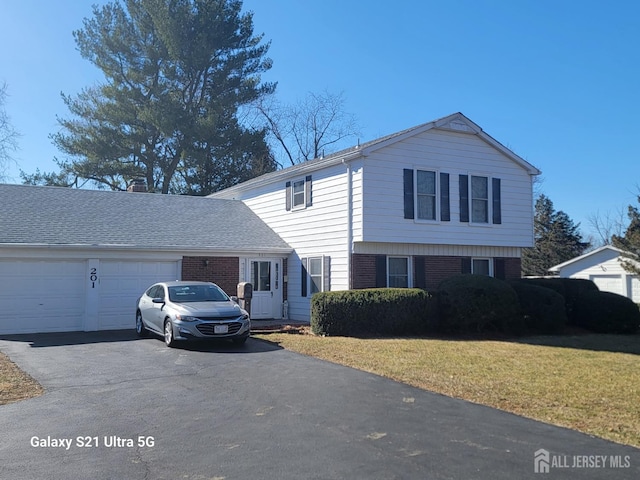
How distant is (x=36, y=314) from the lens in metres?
15.9

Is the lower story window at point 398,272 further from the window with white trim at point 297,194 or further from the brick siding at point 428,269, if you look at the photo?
the window with white trim at point 297,194

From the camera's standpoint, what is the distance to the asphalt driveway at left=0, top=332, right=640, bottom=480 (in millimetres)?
5215

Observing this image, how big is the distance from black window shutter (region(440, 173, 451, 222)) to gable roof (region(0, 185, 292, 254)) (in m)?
5.44

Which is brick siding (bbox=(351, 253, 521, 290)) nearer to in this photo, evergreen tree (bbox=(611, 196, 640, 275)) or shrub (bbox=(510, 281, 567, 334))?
shrub (bbox=(510, 281, 567, 334))

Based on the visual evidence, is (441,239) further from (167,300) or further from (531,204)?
(167,300)

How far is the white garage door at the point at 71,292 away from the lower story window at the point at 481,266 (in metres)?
10.5

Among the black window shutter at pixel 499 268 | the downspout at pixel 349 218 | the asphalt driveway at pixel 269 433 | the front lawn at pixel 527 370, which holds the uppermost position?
the downspout at pixel 349 218

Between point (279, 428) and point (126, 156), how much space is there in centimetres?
3111

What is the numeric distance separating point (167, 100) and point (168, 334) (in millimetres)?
25088

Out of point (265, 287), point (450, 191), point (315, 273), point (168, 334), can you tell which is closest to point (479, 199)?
point (450, 191)

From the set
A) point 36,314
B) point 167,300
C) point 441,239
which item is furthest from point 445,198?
point 36,314

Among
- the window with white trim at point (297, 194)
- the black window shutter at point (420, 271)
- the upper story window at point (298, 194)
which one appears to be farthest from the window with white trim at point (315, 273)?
the black window shutter at point (420, 271)

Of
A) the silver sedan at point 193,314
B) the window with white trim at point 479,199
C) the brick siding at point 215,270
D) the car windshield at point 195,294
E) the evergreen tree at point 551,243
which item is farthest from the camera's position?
the evergreen tree at point 551,243

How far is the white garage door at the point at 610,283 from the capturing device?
28906 millimetres
